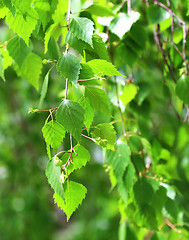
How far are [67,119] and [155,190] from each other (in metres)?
0.36

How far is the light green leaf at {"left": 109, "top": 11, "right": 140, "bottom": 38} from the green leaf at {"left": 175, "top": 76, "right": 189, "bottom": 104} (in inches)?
6.2

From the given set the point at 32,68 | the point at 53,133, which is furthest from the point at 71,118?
the point at 32,68

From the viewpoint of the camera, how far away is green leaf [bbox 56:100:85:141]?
1.45 feet

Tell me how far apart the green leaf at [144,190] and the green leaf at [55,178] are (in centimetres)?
32

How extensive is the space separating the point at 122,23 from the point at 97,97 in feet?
0.94

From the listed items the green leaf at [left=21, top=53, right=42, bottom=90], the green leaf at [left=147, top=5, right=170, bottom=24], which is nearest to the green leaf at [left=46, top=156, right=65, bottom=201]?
the green leaf at [left=21, top=53, right=42, bottom=90]

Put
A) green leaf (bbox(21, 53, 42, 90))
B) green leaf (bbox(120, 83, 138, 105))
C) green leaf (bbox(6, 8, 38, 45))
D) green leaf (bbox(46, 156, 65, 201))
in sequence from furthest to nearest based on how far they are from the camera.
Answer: green leaf (bbox(120, 83, 138, 105)) → green leaf (bbox(21, 53, 42, 90)) → green leaf (bbox(6, 8, 38, 45)) → green leaf (bbox(46, 156, 65, 201))

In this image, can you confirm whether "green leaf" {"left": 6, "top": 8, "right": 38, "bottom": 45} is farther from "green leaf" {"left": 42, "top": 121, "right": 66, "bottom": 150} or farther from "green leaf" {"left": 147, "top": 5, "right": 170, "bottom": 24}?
"green leaf" {"left": 147, "top": 5, "right": 170, "bottom": 24}

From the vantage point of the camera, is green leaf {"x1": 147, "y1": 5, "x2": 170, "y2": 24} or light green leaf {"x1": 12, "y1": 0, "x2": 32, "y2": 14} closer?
light green leaf {"x1": 12, "y1": 0, "x2": 32, "y2": 14}

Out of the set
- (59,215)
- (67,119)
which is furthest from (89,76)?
(59,215)

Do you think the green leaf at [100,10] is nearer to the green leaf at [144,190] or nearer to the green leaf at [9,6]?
the green leaf at [9,6]

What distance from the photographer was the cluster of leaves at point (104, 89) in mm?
473

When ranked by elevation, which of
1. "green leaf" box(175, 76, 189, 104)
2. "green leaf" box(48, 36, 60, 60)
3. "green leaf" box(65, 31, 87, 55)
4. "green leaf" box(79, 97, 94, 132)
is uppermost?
"green leaf" box(65, 31, 87, 55)

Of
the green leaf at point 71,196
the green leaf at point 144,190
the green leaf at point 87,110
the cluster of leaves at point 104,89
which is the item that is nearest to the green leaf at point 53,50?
the cluster of leaves at point 104,89
